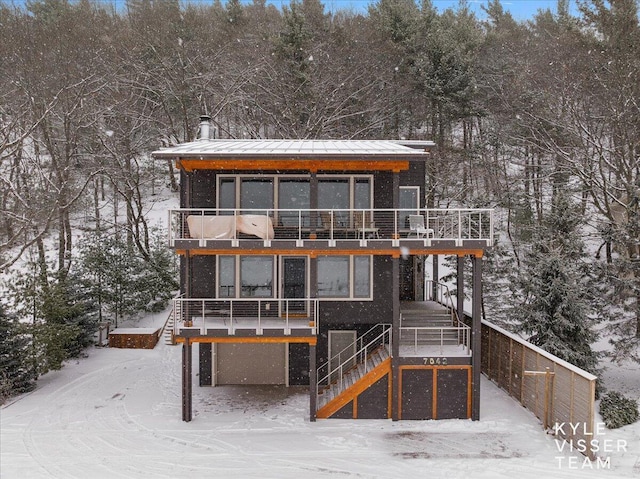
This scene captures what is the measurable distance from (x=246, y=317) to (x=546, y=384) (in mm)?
8917

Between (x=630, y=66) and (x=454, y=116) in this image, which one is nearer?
(x=630, y=66)

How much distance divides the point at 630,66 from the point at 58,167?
90.5 feet

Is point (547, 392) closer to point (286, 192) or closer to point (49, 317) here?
point (286, 192)

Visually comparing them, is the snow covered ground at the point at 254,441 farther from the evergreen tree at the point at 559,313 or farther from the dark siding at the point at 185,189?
the dark siding at the point at 185,189

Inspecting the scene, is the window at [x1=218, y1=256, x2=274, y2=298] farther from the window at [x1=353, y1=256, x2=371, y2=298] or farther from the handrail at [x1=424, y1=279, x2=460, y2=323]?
the handrail at [x1=424, y1=279, x2=460, y2=323]

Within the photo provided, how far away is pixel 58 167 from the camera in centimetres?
2497

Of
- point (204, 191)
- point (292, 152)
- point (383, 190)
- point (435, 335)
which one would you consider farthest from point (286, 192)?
point (435, 335)

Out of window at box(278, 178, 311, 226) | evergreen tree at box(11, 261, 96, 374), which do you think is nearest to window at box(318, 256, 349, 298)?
window at box(278, 178, 311, 226)

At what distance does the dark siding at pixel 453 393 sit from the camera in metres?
14.3

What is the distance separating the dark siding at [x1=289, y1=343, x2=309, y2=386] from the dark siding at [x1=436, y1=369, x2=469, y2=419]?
15.4 feet

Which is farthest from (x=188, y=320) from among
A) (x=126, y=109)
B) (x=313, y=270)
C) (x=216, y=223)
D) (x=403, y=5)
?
(x=403, y=5)

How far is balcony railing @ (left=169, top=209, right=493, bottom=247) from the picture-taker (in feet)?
47.2

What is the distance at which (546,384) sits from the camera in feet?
43.6

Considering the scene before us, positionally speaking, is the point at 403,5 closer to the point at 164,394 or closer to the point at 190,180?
the point at 190,180
